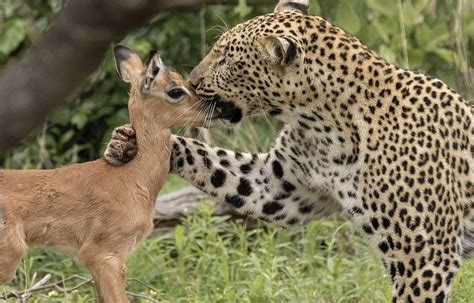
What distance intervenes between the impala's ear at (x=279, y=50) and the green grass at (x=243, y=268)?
1573mm

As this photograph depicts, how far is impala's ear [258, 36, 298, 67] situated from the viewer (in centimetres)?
467

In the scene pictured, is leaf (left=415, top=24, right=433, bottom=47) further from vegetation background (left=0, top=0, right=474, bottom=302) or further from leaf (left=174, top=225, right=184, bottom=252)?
leaf (left=174, top=225, right=184, bottom=252)

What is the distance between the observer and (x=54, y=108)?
1.02 metres

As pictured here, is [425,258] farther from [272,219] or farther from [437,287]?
[272,219]

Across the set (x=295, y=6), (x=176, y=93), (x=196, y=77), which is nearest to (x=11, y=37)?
(x=295, y=6)

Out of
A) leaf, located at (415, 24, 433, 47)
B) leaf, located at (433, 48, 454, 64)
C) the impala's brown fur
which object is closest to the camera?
the impala's brown fur

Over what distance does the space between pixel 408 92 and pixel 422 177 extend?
0.47 meters

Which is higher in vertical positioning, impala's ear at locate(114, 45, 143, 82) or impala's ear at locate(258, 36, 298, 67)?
impala's ear at locate(258, 36, 298, 67)

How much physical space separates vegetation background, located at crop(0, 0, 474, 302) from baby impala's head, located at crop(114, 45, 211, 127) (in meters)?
0.40

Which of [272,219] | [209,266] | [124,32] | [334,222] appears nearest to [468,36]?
[334,222]

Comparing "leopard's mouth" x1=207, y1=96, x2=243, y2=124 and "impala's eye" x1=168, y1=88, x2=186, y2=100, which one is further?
"leopard's mouth" x1=207, y1=96, x2=243, y2=124

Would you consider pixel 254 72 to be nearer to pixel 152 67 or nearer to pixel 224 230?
pixel 152 67

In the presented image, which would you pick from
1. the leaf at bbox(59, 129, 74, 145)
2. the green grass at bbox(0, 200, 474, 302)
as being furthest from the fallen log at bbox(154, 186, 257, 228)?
the leaf at bbox(59, 129, 74, 145)

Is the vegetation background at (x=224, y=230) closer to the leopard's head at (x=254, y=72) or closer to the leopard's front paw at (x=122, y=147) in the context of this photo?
the leopard's front paw at (x=122, y=147)
